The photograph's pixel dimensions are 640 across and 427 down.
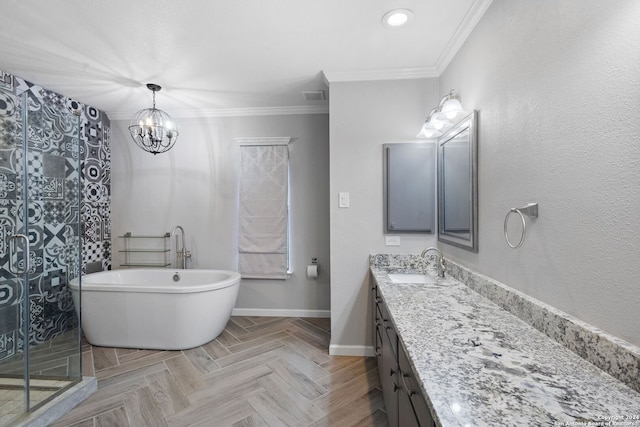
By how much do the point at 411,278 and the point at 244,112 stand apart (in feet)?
9.06

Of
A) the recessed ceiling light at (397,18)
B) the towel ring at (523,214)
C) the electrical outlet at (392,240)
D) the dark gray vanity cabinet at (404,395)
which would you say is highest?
the recessed ceiling light at (397,18)

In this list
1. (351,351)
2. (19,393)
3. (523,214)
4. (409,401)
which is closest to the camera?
(409,401)

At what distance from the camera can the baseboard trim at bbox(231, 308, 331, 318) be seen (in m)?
3.25

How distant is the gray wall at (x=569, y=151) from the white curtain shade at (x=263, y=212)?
2269 millimetres

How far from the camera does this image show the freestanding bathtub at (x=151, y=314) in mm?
2463

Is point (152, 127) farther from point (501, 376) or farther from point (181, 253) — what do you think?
point (501, 376)

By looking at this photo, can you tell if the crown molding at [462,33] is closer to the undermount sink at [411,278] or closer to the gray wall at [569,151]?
the gray wall at [569,151]

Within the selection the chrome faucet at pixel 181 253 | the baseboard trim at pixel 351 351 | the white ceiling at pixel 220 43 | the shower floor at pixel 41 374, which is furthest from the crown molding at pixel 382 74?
the shower floor at pixel 41 374

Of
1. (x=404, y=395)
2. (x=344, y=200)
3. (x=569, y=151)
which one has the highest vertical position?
(x=569, y=151)

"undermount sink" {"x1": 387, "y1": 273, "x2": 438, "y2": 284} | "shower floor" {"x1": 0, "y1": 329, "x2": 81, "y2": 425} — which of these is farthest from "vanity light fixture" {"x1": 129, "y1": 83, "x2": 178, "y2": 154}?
"undermount sink" {"x1": 387, "y1": 273, "x2": 438, "y2": 284}

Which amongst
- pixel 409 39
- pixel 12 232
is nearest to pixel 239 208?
pixel 12 232

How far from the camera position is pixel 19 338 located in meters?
1.78

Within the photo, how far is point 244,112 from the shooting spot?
3.29m

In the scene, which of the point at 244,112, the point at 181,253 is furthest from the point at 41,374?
the point at 244,112
